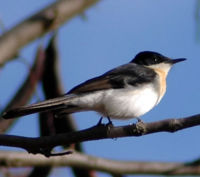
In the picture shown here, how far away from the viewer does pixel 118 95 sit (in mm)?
4137

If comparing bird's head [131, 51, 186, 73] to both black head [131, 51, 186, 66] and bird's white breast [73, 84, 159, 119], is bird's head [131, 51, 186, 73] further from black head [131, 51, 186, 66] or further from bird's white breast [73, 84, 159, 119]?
bird's white breast [73, 84, 159, 119]

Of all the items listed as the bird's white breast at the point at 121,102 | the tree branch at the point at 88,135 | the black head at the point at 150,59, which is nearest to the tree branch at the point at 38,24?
the black head at the point at 150,59

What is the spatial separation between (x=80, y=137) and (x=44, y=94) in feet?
7.26

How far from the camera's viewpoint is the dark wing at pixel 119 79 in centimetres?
401

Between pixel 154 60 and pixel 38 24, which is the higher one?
pixel 38 24

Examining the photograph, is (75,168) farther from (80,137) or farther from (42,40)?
(80,137)

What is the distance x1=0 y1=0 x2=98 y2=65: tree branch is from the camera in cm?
452

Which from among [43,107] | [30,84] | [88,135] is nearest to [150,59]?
[30,84]

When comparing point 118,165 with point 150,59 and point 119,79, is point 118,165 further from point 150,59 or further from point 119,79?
point 150,59

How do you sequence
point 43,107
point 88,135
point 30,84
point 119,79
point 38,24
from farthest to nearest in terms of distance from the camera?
point 38,24
point 30,84
point 119,79
point 43,107
point 88,135

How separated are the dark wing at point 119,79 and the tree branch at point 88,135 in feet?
2.82

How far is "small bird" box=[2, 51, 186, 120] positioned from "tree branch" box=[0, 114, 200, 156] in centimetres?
45

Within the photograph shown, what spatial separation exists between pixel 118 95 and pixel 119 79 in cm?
21

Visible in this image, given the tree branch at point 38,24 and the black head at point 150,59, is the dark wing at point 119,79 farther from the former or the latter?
the tree branch at point 38,24
